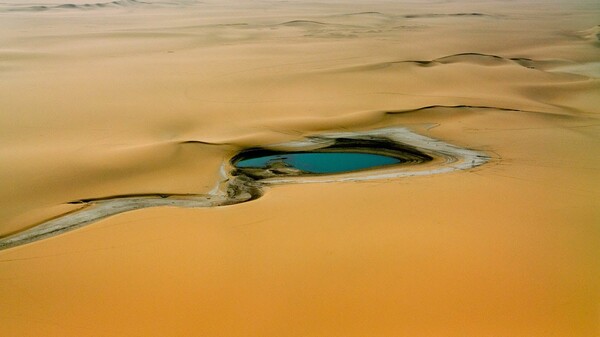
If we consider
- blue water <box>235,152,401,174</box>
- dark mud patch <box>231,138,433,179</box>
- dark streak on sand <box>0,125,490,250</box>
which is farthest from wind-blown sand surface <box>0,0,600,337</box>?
blue water <box>235,152,401,174</box>

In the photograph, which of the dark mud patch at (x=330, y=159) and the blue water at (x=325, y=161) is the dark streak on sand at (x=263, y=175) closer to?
the dark mud patch at (x=330, y=159)

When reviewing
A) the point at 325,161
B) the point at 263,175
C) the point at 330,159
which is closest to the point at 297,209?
the point at 263,175

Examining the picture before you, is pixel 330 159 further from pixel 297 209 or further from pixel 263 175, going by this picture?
pixel 297 209

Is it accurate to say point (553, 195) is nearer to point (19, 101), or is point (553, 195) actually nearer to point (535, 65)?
point (19, 101)

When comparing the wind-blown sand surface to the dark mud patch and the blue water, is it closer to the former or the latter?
the dark mud patch

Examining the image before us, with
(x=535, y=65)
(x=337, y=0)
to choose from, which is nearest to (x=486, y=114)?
(x=535, y=65)
